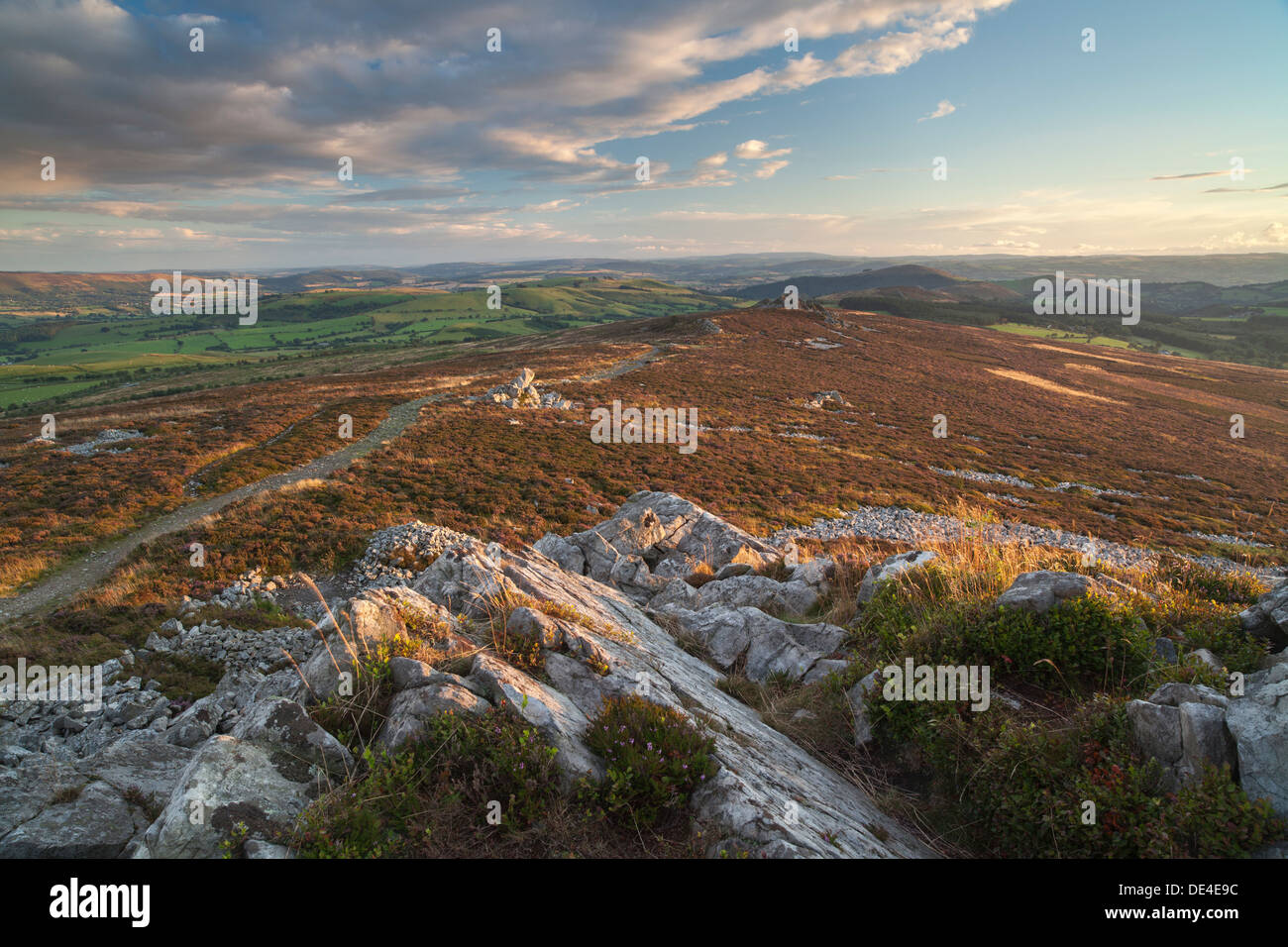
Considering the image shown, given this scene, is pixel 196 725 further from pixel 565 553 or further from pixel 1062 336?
pixel 1062 336

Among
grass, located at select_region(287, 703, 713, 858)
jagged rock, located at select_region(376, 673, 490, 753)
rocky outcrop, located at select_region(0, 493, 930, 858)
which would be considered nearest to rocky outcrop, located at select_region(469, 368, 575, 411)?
rocky outcrop, located at select_region(0, 493, 930, 858)

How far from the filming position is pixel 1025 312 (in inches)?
7407

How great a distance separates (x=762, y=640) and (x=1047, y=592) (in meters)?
4.44

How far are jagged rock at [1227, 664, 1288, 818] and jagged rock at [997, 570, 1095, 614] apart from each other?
2.19 meters

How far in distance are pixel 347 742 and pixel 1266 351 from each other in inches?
9171

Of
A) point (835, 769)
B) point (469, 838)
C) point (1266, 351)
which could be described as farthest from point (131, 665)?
point (1266, 351)

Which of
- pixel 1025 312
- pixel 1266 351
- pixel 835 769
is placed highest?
pixel 1025 312

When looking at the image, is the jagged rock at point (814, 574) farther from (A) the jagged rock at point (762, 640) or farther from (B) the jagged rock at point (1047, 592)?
(B) the jagged rock at point (1047, 592)

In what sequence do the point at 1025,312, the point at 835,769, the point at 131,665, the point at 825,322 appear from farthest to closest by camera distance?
the point at 1025,312
the point at 825,322
the point at 131,665
the point at 835,769

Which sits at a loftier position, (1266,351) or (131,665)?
(1266,351)
